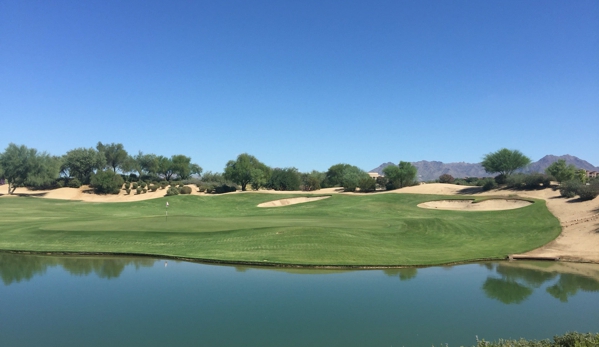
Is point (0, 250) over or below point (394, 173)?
below

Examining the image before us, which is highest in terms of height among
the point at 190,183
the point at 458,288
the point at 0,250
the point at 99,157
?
the point at 99,157

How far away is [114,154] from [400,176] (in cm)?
6127

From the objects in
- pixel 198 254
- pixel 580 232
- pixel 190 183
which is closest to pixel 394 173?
pixel 580 232

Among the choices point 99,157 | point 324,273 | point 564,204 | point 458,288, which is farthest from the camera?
point 99,157

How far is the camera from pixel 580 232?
28.1 meters

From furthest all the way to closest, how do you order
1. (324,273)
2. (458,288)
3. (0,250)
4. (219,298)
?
(0,250), (324,273), (458,288), (219,298)

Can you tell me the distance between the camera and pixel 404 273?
19.5m

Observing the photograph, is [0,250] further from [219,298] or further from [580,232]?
[580,232]

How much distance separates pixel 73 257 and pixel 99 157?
62.2 metres

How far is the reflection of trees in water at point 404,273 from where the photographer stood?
1870cm

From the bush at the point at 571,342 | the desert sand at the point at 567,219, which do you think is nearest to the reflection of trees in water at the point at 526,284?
the desert sand at the point at 567,219

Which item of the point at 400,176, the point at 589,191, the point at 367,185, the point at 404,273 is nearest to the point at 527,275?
the point at 404,273

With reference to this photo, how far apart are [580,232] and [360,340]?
83.8 ft

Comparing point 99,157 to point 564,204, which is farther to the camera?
point 99,157
